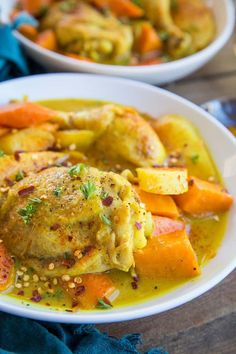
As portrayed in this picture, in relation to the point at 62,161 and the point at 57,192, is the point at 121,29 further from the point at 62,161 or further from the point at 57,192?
the point at 57,192

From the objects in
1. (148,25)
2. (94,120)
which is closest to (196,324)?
(94,120)

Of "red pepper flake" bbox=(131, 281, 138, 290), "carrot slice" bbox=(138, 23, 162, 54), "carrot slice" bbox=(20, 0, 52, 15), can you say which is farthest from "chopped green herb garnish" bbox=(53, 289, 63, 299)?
"carrot slice" bbox=(20, 0, 52, 15)

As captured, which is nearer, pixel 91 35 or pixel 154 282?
pixel 154 282

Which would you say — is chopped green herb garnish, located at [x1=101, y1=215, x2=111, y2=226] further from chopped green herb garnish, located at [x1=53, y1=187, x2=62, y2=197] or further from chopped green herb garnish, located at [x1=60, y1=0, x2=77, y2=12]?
chopped green herb garnish, located at [x1=60, y1=0, x2=77, y2=12]

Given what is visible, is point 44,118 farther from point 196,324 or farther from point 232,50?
point 232,50

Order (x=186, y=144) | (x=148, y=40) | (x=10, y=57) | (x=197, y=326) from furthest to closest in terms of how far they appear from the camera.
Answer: (x=148, y=40) < (x=10, y=57) < (x=186, y=144) < (x=197, y=326)

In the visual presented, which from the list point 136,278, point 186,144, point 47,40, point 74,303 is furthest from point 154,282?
point 47,40
